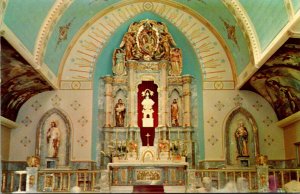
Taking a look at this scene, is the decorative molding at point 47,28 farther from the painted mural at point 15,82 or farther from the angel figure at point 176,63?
the angel figure at point 176,63

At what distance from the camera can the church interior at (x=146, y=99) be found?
15.1 m

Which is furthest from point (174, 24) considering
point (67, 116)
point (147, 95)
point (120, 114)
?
point (67, 116)

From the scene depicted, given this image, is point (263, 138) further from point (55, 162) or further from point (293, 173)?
point (55, 162)

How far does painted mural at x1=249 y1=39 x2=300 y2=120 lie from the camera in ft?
41.0

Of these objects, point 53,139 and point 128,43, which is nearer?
point 53,139

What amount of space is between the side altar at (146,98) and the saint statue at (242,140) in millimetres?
1818

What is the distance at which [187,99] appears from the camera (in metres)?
16.9

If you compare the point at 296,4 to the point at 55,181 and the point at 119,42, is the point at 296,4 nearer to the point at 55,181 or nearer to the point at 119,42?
the point at 119,42

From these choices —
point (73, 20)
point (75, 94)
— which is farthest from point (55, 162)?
point (73, 20)

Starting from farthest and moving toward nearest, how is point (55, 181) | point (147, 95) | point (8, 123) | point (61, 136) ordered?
point (147, 95) < point (61, 136) < point (8, 123) < point (55, 181)

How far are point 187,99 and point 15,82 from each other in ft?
22.2

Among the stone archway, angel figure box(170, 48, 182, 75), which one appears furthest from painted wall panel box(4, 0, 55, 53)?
angel figure box(170, 48, 182, 75)

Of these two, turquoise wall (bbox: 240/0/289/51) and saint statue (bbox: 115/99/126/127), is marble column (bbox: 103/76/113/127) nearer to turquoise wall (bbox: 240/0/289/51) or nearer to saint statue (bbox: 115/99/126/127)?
saint statue (bbox: 115/99/126/127)

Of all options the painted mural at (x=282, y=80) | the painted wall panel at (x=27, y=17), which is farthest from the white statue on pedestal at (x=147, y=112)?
the painted wall panel at (x=27, y=17)
